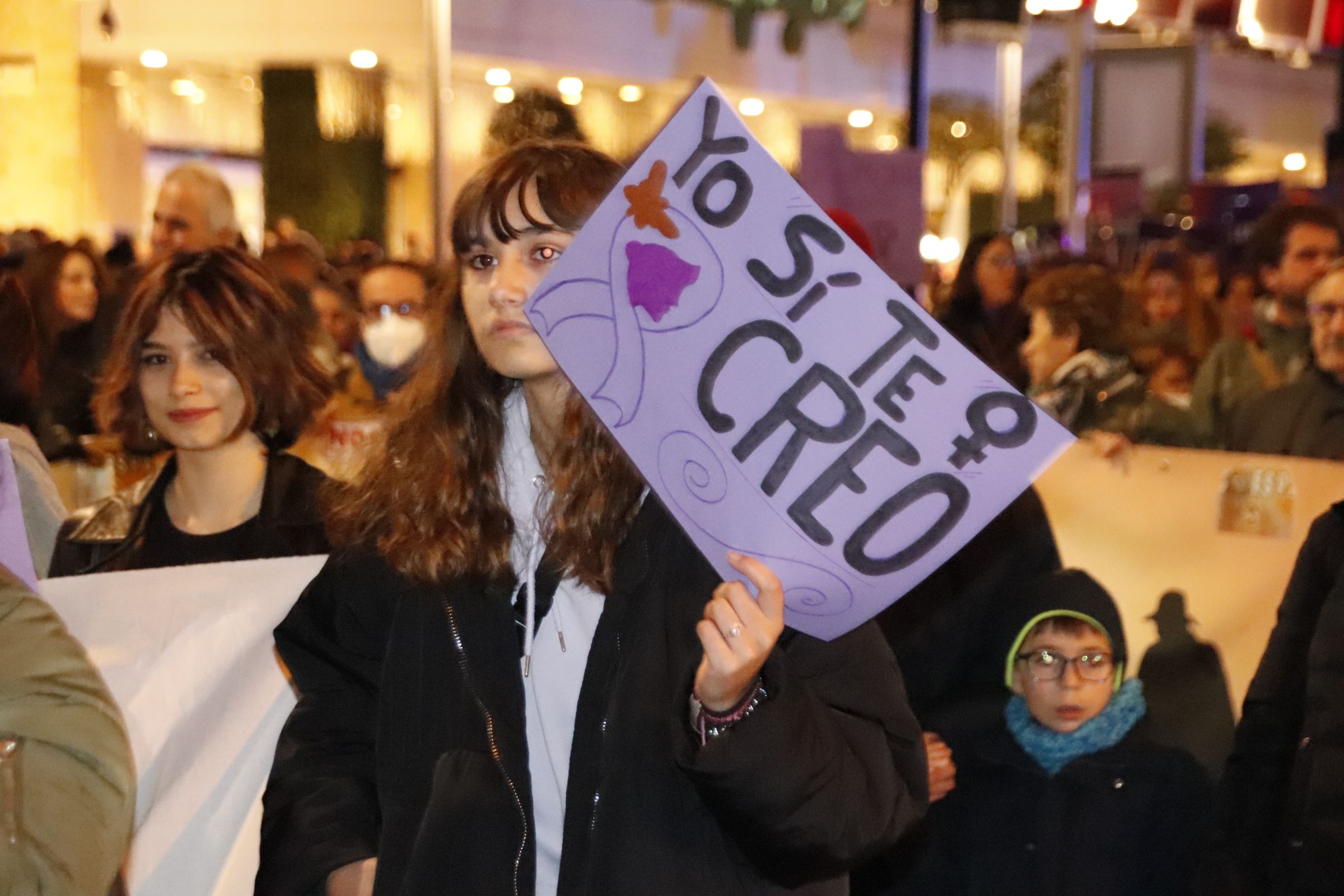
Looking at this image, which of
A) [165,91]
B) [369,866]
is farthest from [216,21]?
[369,866]

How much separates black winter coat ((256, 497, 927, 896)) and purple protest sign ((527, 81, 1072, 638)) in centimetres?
13

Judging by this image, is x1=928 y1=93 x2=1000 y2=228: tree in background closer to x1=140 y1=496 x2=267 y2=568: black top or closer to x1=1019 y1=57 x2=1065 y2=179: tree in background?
x1=1019 y1=57 x2=1065 y2=179: tree in background

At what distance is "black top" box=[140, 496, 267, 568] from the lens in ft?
10.7

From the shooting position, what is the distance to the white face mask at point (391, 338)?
595cm

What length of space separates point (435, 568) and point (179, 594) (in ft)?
2.72

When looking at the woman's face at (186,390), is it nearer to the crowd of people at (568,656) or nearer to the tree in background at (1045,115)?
the crowd of people at (568,656)

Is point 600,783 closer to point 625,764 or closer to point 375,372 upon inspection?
point 625,764

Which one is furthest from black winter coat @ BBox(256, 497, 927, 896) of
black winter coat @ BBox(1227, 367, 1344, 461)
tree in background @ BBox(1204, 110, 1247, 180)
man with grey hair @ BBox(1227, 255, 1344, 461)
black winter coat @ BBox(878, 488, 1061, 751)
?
tree in background @ BBox(1204, 110, 1247, 180)

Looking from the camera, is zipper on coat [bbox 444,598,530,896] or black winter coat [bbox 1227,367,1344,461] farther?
black winter coat [bbox 1227,367,1344,461]

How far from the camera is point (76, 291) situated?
6.38 meters

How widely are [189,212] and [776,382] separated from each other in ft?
15.4

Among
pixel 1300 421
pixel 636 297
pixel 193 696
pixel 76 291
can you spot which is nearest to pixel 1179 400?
pixel 1300 421

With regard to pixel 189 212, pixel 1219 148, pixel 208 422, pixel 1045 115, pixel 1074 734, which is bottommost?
pixel 1074 734

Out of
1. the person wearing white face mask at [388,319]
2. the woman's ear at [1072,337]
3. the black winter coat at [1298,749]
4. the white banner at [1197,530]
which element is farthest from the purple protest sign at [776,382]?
the woman's ear at [1072,337]
